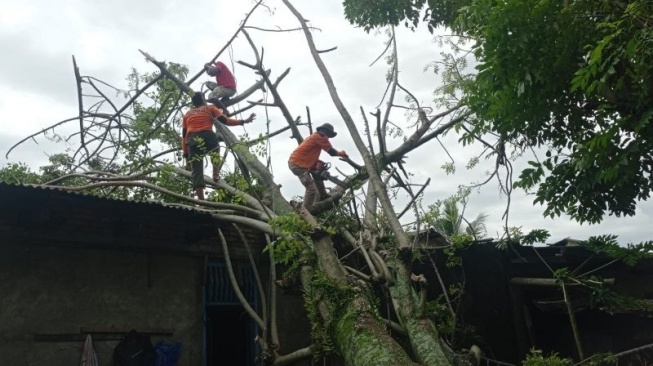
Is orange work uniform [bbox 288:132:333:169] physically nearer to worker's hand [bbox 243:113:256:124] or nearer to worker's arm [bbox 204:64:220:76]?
worker's hand [bbox 243:113:256:124]

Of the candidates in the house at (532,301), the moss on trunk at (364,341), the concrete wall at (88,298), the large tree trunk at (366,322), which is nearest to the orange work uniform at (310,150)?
the large tree trunk at (366,322)

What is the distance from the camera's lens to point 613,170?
4.44m

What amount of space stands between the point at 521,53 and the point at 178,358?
429cm

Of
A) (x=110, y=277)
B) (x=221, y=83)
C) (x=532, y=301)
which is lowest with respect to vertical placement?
(x=532, y=301)

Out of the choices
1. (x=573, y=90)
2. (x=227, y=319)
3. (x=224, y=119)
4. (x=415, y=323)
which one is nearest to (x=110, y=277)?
(x=227, y=319)

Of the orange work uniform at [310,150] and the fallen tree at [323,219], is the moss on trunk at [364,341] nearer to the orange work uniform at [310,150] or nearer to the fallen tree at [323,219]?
the fallen tree at [323,219]

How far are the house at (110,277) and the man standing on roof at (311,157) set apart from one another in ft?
3.11

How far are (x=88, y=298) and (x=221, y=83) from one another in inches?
145

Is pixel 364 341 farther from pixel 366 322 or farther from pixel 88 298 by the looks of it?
pixel 88 298

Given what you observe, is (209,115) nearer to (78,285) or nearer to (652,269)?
(78,285)

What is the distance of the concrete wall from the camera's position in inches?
196

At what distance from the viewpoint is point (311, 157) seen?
734 centimetres

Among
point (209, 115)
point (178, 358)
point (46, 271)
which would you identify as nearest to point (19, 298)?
point (46, 271)

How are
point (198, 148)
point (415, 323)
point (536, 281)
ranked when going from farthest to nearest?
1. point (536, 281)
2. point (198, 148)
3. point (415, 323)
